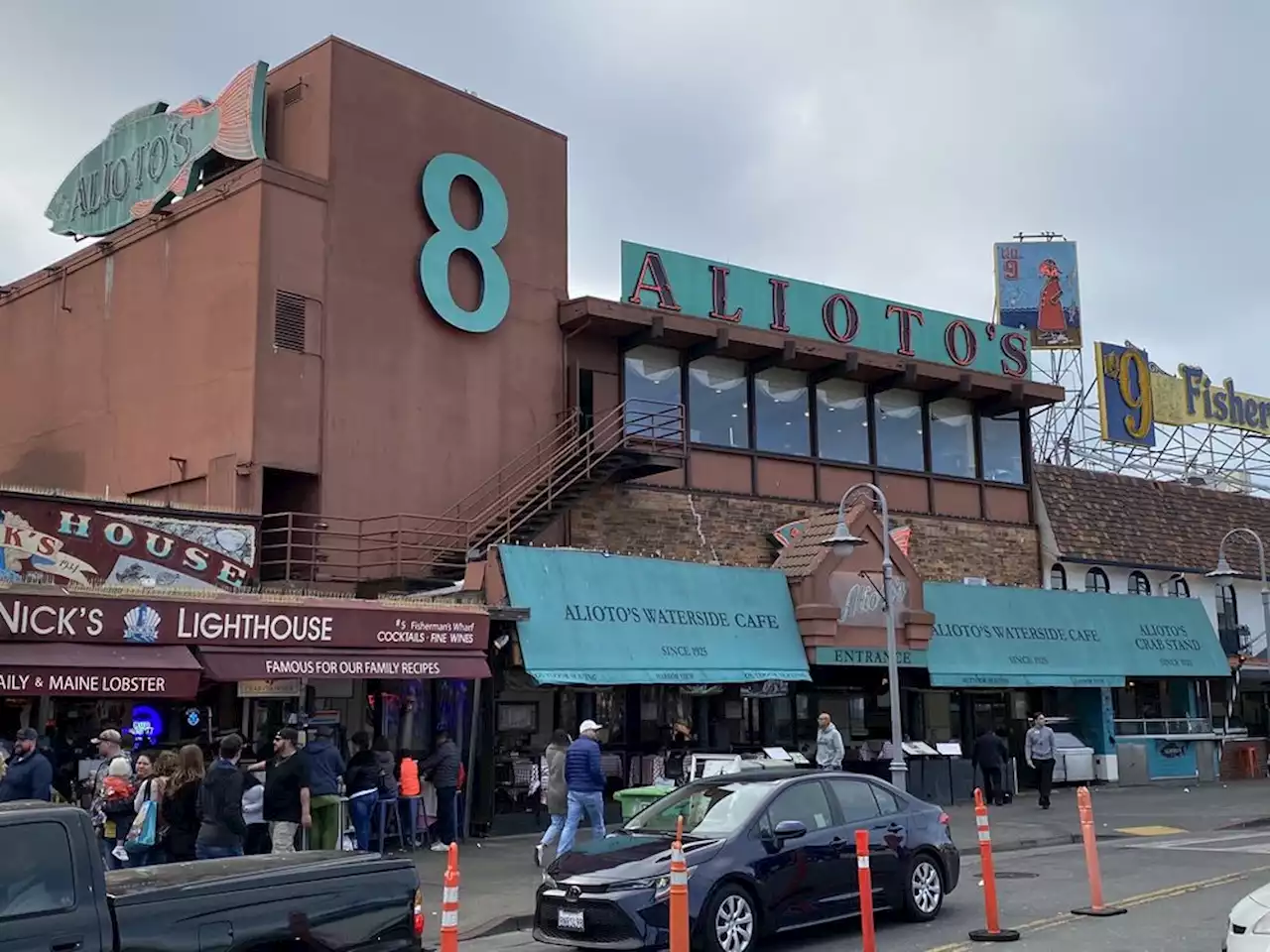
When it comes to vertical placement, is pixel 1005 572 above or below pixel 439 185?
below

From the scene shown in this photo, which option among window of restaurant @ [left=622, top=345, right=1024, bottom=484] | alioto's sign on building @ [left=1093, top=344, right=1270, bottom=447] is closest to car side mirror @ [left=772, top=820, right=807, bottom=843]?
window of restaurant @ [left=622, top=345, right=1024, bottom=484]

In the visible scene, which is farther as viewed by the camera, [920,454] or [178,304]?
[920,454]

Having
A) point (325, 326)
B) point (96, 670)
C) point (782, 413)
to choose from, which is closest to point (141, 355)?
point (325, 326)

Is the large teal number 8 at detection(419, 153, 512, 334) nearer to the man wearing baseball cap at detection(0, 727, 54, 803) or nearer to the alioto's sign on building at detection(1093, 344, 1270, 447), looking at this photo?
the man wearing baseball cap at detection(0, 727, 54, 803)

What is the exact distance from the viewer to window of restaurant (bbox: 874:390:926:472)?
30.0m

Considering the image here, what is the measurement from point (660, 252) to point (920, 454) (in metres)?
8.50

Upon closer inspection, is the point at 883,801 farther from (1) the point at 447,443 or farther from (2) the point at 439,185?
(2) the point at 439,185

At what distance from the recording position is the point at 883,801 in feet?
41.1

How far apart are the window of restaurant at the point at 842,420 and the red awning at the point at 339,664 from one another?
12099mm

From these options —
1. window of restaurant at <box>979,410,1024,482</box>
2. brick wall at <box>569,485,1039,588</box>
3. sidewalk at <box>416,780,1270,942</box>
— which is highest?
window of restaurant at <box>979,410,1024,482</box>

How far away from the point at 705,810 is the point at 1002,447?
900 inches

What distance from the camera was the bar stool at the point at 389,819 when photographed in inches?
712

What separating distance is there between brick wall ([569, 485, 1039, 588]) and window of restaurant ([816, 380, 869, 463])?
62.4 inches

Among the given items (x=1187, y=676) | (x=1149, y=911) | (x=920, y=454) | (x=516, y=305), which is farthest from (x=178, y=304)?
(x=1187, y=676)
